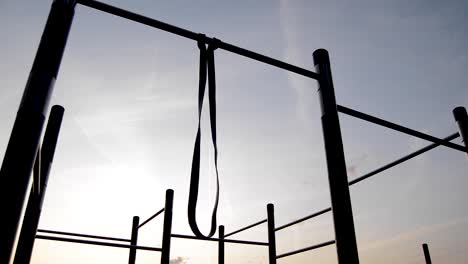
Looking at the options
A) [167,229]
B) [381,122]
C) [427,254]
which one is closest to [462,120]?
[381,122]

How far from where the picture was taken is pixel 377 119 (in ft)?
6.83

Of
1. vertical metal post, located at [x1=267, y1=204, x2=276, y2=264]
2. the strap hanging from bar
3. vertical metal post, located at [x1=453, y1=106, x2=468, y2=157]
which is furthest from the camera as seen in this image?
vertical metal post, located at [x1=267, y1=204, x2=276, y2=264]

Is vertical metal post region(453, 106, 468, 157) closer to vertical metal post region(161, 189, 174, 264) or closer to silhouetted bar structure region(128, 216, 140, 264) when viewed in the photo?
vertical metal post region(161, 189, 174, 264)

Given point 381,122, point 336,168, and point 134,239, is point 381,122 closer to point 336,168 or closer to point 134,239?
point 336,168

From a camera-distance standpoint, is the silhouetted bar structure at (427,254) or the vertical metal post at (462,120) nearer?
the vertical metal post at (462,120)

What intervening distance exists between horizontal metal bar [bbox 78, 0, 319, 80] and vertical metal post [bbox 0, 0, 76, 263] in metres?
0.25

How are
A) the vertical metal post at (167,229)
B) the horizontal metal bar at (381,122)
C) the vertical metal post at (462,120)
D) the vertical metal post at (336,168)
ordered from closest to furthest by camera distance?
the vertical metal post at (336,168) < the horizontal metal bar at (381,122) < the vertical metal post at (462,120) < the vertical metal post at (167,229)

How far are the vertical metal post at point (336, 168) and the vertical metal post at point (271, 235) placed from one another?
9.58 feet

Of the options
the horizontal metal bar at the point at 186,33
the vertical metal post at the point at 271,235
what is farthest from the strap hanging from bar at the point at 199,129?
the vertical metal post at the point at 271,235

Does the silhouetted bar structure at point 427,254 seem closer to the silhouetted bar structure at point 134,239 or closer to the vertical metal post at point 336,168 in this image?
the silhouetted bar structure at point 134,239

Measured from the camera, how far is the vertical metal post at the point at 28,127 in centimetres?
94

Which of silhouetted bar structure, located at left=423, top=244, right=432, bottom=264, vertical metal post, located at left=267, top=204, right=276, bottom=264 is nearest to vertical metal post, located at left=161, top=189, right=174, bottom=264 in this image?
vertical metal post, located at left=267, top=204, right=276, bottom=264

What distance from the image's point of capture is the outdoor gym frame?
98 cm

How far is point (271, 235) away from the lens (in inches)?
171
